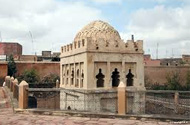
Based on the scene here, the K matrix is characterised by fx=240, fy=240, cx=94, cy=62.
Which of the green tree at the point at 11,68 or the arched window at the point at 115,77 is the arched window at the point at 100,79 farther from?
the green tree at the point at 11,68

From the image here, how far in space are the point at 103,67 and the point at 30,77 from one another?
15351 mm

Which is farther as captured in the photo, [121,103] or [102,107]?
[102,107]

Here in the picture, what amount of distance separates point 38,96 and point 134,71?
857 cm

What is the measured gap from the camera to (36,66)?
31.9 metres

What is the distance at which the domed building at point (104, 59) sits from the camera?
1554 cm

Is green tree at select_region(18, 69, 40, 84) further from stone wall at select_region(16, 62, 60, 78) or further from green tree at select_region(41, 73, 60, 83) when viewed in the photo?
stone wall at select_region(16, 62, 60, 78)

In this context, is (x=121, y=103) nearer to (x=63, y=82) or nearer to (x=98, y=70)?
(x=98, y=70)

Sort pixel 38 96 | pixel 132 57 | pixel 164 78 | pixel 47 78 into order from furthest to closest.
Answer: pixel 164 78 → pixel 47 78 → pixel 38 96 → pixel 132 57

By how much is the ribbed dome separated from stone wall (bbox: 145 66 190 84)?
55.5ft

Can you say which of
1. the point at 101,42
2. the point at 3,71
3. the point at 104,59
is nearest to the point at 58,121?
the point at 104,59

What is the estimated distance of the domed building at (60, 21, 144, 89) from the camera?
51.0 feet

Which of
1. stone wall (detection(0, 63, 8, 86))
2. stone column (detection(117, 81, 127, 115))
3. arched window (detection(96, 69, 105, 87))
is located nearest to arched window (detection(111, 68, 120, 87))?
arched window (detection(96, 69, 105, 87))

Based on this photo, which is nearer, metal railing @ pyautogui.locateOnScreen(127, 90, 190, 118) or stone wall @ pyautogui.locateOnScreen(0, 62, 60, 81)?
metal railing @ pyautogui.locateOnScreen(127, 90, 190, 118)

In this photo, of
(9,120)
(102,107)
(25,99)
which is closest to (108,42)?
A: (102,107)
